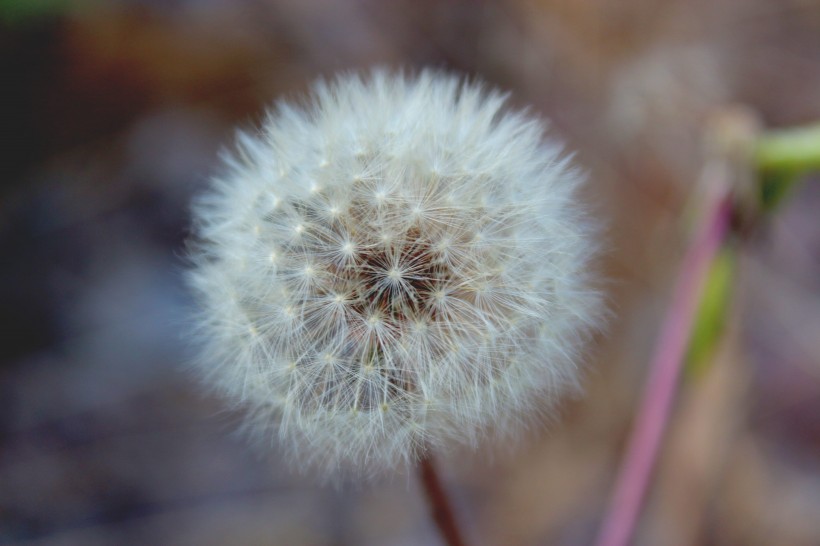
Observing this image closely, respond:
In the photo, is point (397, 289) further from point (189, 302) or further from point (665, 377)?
point (189, 302)

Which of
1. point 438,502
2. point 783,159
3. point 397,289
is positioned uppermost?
point 783,159

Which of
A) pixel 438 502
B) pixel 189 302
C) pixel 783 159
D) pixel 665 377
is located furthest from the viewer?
pixel 189 302

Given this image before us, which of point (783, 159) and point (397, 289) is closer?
point (397, 289)

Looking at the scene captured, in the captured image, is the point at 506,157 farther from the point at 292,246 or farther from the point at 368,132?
the point at 292,246

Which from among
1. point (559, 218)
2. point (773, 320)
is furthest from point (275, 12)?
point (773, 320)

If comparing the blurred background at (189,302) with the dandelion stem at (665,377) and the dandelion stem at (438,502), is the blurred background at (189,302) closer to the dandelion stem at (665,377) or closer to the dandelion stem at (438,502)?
the dandelion stem at (665,377)

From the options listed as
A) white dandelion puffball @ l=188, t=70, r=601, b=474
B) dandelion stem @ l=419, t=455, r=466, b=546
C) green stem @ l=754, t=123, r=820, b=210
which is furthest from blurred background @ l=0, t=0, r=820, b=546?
white dandelion puffball @ l=188, t=70, r=601, b=474

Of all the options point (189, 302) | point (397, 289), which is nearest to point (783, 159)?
point (397, 289)

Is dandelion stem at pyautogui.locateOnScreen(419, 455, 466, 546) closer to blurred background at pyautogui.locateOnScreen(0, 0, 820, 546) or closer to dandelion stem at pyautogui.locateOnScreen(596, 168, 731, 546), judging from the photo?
dandelion stem at pyautogui.locateOnScreen(596, 168, 731, 546)
